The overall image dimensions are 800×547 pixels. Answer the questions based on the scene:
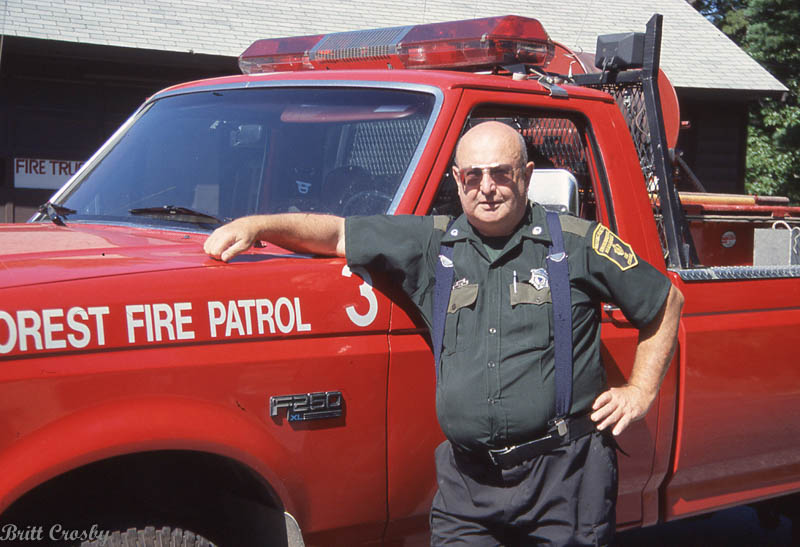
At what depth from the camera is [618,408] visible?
2.69m

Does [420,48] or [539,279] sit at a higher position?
[420,48]

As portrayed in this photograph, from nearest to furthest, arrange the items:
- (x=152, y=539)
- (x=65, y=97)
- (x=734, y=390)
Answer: (x=152, y=539), (x=734, y=390), (x=65, y=97)

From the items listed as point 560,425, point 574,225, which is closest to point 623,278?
point 574,225

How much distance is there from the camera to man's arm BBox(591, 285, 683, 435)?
269 cm

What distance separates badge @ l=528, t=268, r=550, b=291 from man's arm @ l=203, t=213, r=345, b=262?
55cm

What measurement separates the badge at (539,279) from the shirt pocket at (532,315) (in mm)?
12

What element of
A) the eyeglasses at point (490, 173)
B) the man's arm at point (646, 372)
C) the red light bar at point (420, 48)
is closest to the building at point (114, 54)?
the red light bar at point (420, 48)

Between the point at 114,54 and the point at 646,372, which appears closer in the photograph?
the point at 646,372

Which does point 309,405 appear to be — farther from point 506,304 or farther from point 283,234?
point 506,304

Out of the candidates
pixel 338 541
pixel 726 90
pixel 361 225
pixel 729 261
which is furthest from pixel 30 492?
pixel 726 90

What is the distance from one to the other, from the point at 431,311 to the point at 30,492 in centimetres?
112

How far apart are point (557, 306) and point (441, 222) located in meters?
0.44

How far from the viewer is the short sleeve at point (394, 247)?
2.72 m

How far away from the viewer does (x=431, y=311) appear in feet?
9.04
